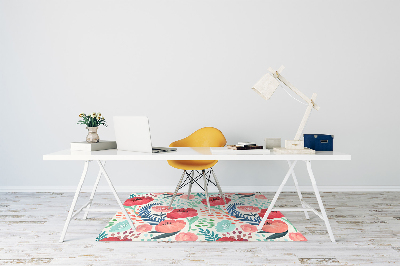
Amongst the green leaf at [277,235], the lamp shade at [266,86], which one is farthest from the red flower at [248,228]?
→ the lamp shade at [266,86]

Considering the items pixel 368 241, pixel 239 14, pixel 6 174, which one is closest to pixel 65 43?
pixel 6 174

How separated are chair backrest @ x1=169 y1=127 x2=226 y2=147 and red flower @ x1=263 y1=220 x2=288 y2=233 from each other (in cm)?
98

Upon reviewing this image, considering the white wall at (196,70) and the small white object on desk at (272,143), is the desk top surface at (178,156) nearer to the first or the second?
the small white object on desk at (272,143)

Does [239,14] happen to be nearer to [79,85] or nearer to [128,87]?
[128,87]

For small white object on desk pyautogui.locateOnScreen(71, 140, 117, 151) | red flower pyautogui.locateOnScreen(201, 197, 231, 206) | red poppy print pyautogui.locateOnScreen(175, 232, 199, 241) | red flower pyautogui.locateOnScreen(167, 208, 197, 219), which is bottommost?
red flower pyautogui.locateOnScreen(201, 197, 231, 206)

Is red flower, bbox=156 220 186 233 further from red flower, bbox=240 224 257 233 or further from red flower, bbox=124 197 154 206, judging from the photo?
red flower, bbox=124 197 154 206

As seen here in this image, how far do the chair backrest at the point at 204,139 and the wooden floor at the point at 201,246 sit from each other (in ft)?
3.32

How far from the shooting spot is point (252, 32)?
136 inches

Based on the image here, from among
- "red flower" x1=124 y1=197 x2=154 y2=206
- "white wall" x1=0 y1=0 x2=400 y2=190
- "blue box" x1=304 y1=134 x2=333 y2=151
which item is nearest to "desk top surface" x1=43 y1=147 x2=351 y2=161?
"blue box" x1=304 y1=134 x2=333 y2=151

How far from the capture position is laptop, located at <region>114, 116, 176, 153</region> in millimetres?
1888

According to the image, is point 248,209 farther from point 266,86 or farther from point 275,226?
point 266,86

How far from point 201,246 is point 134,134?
91 centimetres

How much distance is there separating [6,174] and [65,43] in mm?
1788

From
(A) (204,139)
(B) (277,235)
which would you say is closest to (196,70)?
(A) (204,139)
